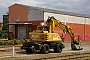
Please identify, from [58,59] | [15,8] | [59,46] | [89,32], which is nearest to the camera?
[58,59]

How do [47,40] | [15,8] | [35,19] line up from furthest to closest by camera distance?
[15,8] < [35,19] < [47,40]

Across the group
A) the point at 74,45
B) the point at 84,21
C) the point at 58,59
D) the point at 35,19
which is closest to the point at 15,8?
the point at 35,19

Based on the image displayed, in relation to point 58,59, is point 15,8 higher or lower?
higher

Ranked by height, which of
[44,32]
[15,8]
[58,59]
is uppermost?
[15,8]

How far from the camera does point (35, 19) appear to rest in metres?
48.6

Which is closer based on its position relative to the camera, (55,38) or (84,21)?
(55,38)

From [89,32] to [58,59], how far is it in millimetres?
44955

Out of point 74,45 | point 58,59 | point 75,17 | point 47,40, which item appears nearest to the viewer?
point 58,59

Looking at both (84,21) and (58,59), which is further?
(84,21)

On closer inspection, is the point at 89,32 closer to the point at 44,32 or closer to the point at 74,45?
the point at 74,45

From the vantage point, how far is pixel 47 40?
871 inches

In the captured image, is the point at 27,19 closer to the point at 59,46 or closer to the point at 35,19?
the point at 35,19

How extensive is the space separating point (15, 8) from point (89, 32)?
2031 cm

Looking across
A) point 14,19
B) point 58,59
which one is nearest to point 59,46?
point 58,59
